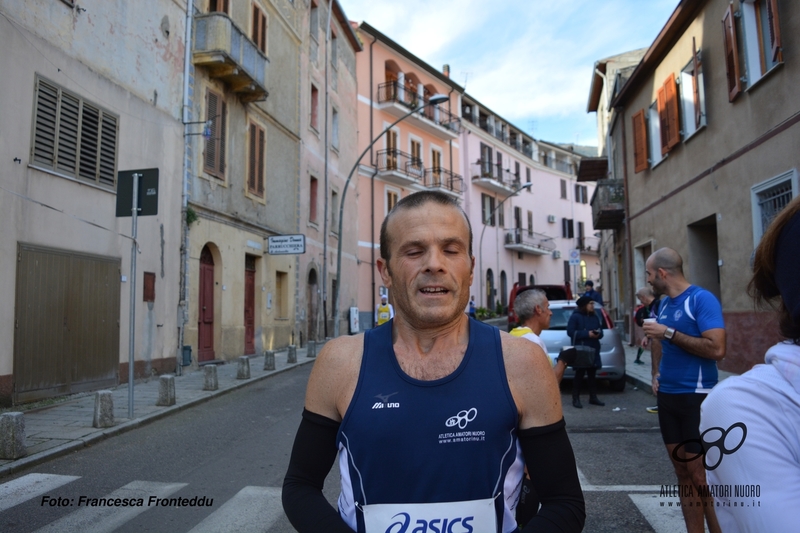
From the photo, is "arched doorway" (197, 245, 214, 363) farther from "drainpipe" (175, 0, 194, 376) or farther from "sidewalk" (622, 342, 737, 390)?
"sidewalk" (622, 342, 737, 390)

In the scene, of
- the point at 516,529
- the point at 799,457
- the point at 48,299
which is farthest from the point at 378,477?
the point at 48,299

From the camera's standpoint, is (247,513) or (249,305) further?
(249,305)

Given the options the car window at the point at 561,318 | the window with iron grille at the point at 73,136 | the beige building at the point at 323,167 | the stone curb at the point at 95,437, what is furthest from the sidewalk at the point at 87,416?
the beige building at the point at 323,167

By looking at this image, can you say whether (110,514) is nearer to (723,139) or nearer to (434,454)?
(434,454)

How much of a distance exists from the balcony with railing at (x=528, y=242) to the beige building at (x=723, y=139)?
1127 inches

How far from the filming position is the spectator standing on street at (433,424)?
5.65 ft

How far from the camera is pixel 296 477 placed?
1894 millimetres

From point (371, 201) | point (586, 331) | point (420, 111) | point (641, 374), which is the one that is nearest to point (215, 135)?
point (586, 331)

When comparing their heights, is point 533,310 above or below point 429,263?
below

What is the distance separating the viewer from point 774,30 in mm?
9031

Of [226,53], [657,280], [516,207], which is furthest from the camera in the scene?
[516,207]

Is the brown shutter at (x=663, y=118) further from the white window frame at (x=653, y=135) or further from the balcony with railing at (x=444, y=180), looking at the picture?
the balcony with railing at (x=444, y=180)

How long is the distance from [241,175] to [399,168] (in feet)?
57.1

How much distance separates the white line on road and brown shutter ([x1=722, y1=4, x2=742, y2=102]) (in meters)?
9.99
